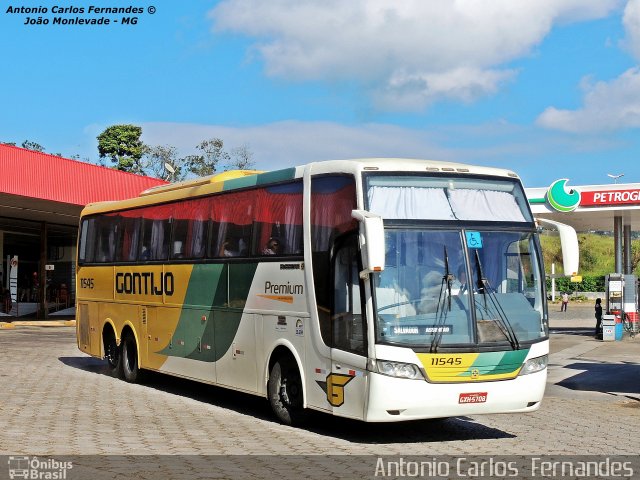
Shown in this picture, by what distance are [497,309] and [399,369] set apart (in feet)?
4.55

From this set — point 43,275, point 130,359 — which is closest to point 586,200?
point 130,359

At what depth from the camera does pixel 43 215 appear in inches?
1703

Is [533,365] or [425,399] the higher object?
[533,365]

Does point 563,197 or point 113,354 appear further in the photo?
point 563,197

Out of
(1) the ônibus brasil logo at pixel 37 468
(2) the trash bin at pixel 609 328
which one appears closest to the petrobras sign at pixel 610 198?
(2) the trash bin at pixel 609 328

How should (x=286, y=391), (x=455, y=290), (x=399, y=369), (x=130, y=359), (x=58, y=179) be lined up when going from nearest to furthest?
(x=399, y=369), (x=455, y=290), (x=286, y=391), (x=130, y=359), (x=58, y=179)


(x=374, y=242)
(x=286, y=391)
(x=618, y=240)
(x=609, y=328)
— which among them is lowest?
(x=286, y=391)

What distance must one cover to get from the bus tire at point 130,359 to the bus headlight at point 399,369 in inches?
327

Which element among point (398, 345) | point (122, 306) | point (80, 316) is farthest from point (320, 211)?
point (80, 316)

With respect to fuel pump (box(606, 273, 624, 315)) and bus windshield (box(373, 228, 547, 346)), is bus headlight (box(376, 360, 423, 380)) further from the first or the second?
fuel pump (box(606, 273, 624, 315))

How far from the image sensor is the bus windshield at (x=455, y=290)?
10.8 metres

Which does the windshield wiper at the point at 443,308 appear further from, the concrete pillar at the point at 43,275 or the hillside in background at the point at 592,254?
the hillside in background at the point at 592,254

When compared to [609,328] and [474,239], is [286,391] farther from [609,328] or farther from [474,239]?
[609,328]

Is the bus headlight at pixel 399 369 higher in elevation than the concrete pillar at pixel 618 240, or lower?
lower
